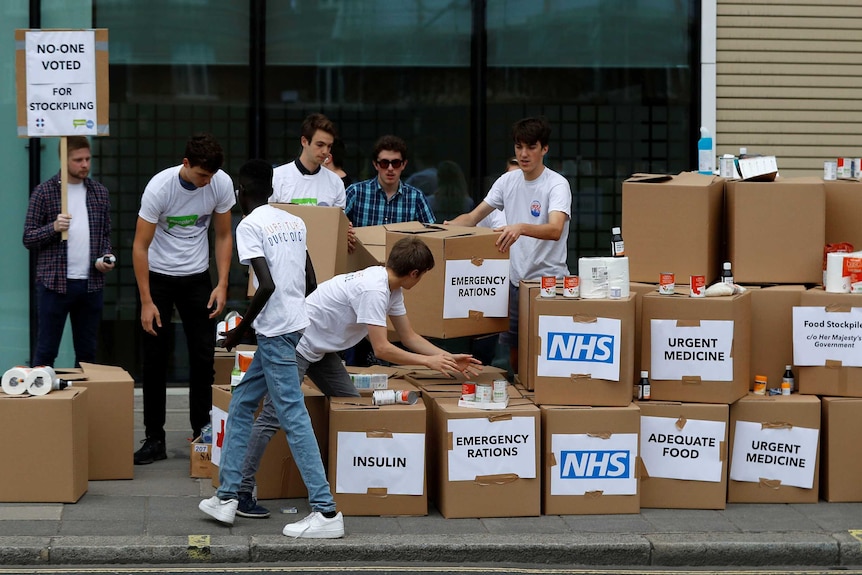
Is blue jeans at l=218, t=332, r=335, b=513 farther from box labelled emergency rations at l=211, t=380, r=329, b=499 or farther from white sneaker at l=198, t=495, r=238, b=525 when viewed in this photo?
box labelled emergency rations at l=211, t=380, r=329, b=499

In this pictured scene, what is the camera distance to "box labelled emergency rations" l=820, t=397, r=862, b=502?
7.64 metres

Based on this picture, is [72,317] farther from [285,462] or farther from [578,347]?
[578,347]

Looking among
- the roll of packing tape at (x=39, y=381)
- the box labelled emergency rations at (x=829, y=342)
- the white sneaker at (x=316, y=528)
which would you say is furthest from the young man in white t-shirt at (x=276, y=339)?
the box labelled emergency rations at (x=829, y=342)

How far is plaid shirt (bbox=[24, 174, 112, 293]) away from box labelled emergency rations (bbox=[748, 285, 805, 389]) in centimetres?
449

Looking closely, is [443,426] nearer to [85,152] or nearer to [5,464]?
[5,464]

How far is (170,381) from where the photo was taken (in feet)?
36.8

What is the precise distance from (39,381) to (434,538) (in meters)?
2.45

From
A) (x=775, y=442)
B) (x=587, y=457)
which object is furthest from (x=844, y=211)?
(x=587, y=457)

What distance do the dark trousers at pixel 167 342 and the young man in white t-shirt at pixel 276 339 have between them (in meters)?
1.79

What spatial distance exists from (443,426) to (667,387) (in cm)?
138

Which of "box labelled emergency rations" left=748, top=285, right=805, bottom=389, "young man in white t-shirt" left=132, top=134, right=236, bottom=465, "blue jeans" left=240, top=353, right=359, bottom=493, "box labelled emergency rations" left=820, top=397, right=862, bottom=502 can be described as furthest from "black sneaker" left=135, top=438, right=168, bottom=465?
"box labelled emergency rations" left=820, top=397, right=862, bottom=502

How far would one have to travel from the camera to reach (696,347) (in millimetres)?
7492

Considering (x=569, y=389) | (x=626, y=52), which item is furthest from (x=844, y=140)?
(x=569, y=389)

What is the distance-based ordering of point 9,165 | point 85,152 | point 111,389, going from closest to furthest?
point 111,389 → point 85,152 → point 9,165
